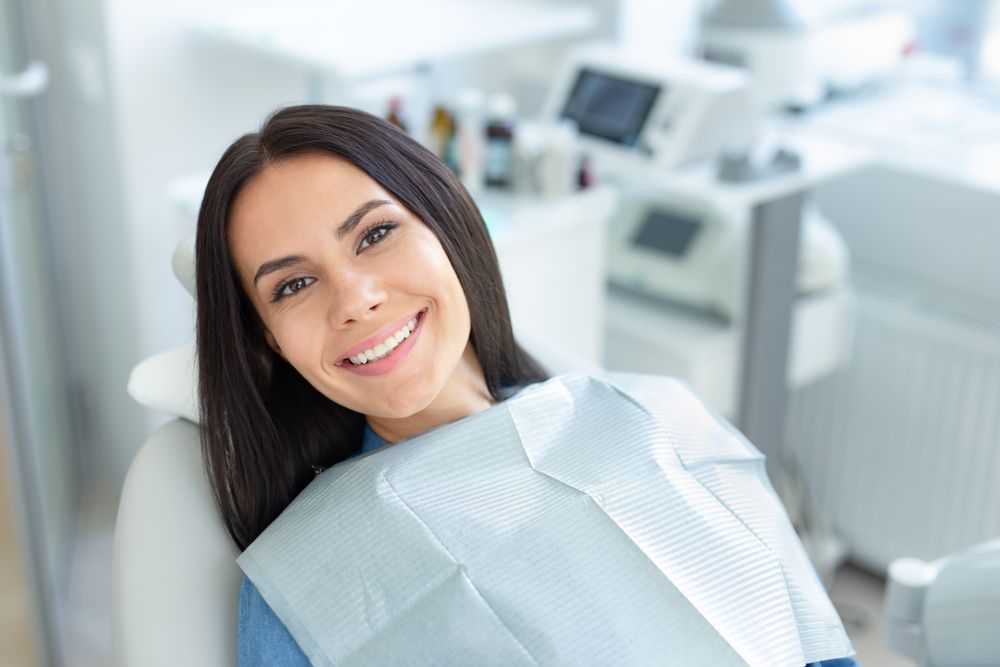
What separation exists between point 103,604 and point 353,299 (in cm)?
165

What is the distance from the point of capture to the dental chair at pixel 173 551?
110 cm

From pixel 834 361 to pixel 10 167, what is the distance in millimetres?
1622

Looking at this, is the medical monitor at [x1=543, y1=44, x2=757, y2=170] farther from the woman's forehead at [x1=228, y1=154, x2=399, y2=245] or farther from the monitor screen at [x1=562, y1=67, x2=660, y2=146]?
the woman's forehead at [x1=228, y1=154, x2=399, y2=245]

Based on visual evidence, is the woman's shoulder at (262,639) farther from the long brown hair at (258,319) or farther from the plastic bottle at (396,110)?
the plastic bottle at (396,110)

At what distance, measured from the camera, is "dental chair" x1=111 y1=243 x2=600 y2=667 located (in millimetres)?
1103

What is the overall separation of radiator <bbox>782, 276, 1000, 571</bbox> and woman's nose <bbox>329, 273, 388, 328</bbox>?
4.96ft

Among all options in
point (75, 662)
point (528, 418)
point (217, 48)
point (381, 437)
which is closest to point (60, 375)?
point (75, 662)

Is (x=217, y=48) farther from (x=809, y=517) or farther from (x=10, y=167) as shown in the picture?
(x=809, y=517)

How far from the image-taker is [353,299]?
45.1 inches

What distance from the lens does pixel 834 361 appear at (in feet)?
8.14

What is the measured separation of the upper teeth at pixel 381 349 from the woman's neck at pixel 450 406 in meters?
0.12

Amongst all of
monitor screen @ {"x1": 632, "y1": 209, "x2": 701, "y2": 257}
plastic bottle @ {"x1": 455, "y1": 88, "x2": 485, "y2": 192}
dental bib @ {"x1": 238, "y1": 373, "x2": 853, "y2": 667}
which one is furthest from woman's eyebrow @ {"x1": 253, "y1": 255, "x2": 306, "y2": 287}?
monitor screen @ {"x1": 632, "y1": 209, "x2": 701, "y2": 257}

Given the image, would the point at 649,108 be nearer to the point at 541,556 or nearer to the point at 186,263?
the point at 186,263

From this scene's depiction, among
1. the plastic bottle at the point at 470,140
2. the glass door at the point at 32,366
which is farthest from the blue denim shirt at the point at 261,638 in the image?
the plastic bottle at the point at 470,140
